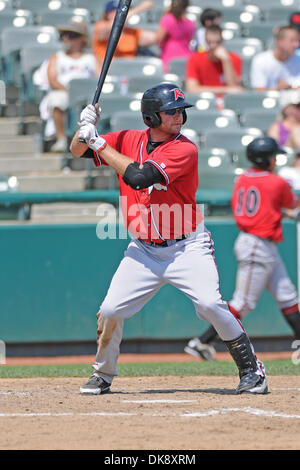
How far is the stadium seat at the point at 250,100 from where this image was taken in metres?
11.1

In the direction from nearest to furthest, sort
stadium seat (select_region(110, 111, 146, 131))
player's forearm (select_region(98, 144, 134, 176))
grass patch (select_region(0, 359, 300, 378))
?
player's forearm (select_region(98, 144, 134, 176)), grass patch (select_region(0, 359, 300, 378)), stadium seat (select_region(110, 111, 146, 131))

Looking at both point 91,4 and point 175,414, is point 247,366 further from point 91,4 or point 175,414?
point 91,4

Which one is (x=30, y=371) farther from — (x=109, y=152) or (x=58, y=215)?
(x=109, y=152)

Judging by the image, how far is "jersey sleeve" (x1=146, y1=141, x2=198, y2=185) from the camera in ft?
17.3

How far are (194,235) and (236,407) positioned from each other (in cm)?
105

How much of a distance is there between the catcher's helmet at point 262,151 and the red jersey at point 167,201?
8.18 feet

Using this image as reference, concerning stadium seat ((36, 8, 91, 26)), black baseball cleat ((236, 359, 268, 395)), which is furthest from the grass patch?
stadium seat ((36, 8, 91, 26))

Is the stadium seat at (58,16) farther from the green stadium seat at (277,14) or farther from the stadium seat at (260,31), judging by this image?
the green stadium seat at (277,14)

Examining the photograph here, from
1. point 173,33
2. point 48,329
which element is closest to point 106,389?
point 48,329

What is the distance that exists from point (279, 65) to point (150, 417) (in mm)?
7449

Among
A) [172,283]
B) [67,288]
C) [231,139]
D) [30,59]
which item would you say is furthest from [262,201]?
[30,59]

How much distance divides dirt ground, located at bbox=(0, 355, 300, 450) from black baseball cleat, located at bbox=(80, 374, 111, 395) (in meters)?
0.06

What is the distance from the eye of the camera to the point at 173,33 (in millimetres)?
11961

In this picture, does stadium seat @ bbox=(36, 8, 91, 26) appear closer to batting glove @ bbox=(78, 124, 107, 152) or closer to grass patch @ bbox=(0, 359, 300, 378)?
grass patch @ bbox=(0, 359, 300, 378)
